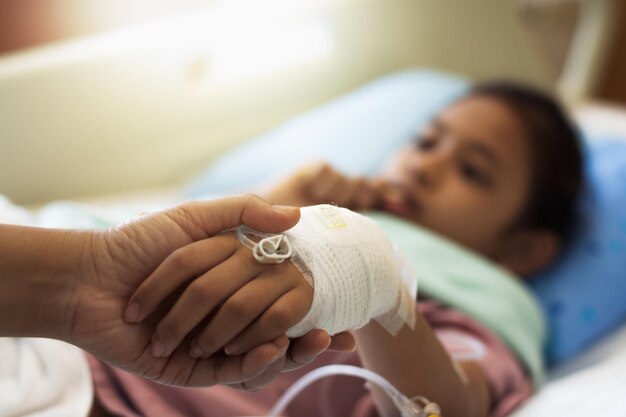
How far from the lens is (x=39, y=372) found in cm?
74

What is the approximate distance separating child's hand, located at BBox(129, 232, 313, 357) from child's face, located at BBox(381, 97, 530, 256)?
70 centimetres

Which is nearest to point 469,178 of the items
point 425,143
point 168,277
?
point 425,143

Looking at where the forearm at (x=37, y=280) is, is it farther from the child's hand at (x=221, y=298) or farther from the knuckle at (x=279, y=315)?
the knuckle at (x=279, y=315)

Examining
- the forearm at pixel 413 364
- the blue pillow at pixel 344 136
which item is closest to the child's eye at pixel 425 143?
the blue pillow at pixel 344 136

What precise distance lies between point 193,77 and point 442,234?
2.15 feet

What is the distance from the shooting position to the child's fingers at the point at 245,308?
554 mm

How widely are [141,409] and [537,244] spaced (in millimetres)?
831

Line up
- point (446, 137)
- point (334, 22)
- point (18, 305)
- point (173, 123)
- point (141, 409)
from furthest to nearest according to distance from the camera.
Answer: point (334, 22) < point (173, 123) < point (446, 137) < point (141, 409) < point (18, 305)

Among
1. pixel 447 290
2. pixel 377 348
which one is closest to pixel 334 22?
pixel 447 290

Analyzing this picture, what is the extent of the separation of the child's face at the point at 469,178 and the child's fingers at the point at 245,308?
70 centimetres

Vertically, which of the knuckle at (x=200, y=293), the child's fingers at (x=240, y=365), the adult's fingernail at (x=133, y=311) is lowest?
the child's fingers at (x=240, y=365)

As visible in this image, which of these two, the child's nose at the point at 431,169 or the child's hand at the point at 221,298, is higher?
the child's hand at the point at 221,298

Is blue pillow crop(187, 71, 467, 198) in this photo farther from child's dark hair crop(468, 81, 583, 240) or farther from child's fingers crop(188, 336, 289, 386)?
child's fingers crop(188, 336, 289, 386)

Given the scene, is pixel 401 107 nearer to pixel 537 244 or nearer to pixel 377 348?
pixel 537 244
